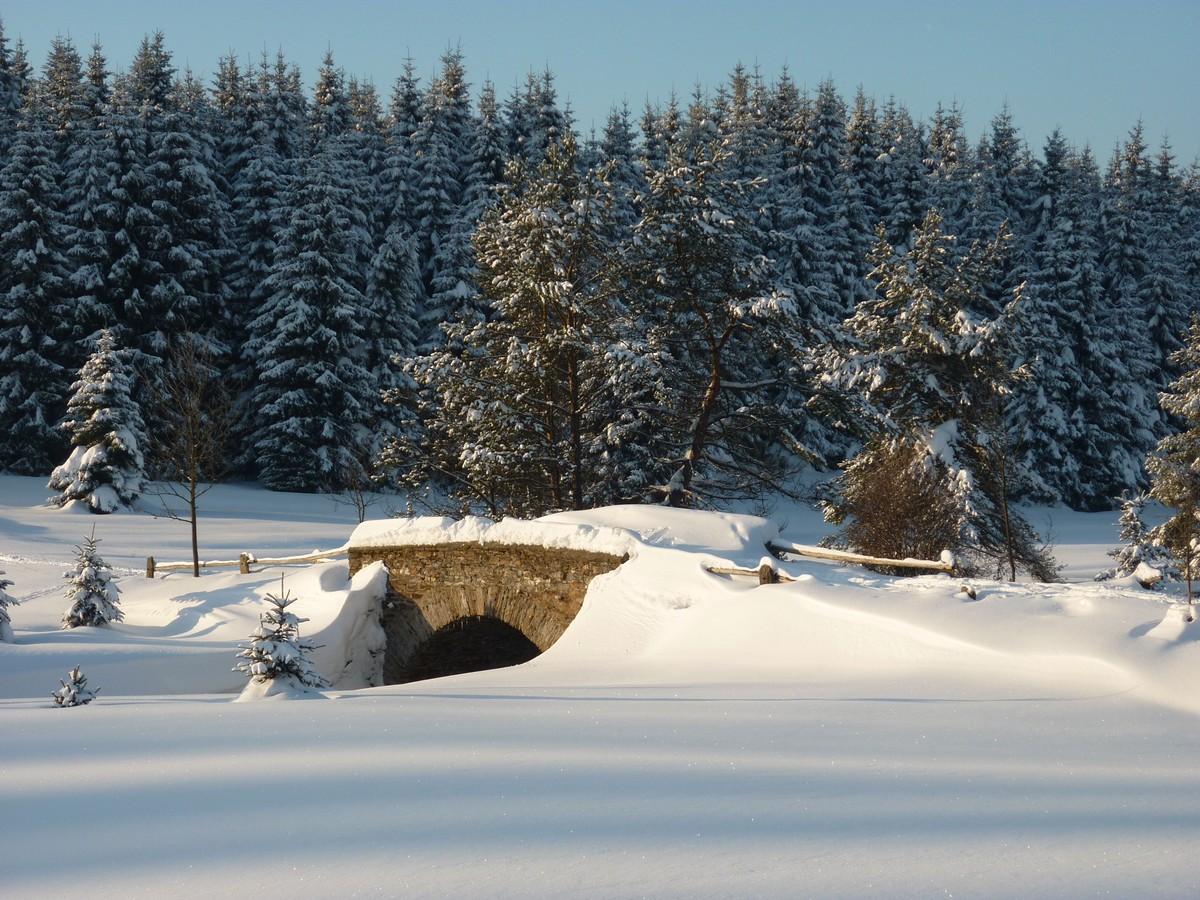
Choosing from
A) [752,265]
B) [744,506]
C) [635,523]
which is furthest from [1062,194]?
[635,523]

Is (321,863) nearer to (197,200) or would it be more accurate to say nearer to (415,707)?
(415,707)

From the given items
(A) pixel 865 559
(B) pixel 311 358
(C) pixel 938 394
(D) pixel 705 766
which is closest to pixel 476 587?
(A) pixel 865 559

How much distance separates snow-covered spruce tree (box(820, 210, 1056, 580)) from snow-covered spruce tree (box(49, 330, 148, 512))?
65.8 ft

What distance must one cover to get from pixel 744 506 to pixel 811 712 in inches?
1124

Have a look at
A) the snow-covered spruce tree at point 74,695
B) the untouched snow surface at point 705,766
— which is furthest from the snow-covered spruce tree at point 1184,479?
the snow-covered spruce tree at point 74,695

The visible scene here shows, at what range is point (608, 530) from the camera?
12.9 meters

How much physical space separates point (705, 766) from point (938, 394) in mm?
17144

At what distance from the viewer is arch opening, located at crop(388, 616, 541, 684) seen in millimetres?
15164

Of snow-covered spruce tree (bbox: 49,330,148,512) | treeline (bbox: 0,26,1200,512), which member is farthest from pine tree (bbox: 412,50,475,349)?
snow-covered spruce tree (bbox: 49,330,148,512)

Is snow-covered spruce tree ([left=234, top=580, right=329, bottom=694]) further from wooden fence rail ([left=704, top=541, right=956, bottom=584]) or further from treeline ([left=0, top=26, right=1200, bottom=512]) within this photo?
treeline ([left=0, top=26, right=1200, bottom=512])

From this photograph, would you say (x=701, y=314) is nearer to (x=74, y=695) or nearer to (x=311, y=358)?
(x=74, y=695)

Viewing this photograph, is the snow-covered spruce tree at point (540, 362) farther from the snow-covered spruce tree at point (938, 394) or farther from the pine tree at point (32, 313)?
the pine tree at point (32, 313)

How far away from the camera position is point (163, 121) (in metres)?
35.4

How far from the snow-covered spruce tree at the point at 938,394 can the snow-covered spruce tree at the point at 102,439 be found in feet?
65.8
